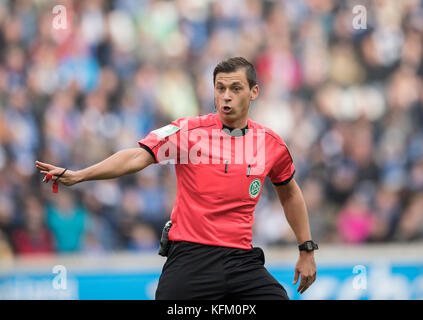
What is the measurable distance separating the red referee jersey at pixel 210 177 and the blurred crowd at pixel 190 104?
449 centimetres

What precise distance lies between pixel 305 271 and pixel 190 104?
231 inches

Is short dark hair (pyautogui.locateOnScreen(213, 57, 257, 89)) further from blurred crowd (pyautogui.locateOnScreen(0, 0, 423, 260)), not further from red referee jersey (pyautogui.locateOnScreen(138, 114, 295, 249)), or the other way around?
blurred crowd (pyautogui.locateOnScreen(0, 0, 423, 260))

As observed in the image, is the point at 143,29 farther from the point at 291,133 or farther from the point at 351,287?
the point at 351,287

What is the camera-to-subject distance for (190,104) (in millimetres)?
11773

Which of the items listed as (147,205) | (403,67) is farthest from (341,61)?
(147,205)

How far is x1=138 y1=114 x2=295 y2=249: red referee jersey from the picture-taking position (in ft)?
18.7

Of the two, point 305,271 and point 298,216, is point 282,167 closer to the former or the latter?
point 298,216

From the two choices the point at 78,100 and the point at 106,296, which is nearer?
the point at 106,296

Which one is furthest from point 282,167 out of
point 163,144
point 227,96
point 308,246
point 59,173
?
point 59,173

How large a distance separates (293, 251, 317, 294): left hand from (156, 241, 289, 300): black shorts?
1.76 feet
